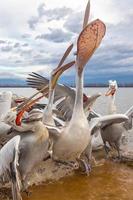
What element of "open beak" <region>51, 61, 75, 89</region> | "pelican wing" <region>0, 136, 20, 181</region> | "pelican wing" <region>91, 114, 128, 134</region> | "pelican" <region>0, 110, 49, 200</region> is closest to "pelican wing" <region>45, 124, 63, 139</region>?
"pelican" <region>0, 110, 49, 200</region>

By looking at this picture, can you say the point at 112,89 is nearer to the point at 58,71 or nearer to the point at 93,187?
the point at 58,71

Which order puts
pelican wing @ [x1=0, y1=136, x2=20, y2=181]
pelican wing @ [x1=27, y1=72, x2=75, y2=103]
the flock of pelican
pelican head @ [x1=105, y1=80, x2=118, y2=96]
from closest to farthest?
pelican wing @ [x1=0, y1=136, x2=20, y2=181] → the flock of pelican → pelican wing @ [x1=27, y1=72, x2=75, y2=103] → pelican head @ [x1=105, y1=80, x2=118, y2=96]

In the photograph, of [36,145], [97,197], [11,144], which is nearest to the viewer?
[11,144]

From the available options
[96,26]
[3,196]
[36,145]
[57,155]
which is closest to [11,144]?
[36,145]

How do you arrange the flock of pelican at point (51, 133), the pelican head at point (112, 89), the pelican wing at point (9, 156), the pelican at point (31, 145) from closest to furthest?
the pelican wing at point (9, 156) → the flock of pelican at point (51, 133) → the pelican at point (31, 145) → the pelican head at point (112, 89)

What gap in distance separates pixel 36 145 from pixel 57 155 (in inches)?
33.6

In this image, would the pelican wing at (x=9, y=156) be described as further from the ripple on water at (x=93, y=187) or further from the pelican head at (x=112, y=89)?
the pelican head at (x=112, y=89)

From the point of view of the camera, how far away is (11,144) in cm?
518

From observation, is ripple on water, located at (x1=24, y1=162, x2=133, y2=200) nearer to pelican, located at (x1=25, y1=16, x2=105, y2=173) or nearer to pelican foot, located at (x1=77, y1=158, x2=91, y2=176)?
pelican foot, located at (x1=77, y1=158, x2=91, y2=176)

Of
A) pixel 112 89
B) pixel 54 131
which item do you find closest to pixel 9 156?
pixel 54 131

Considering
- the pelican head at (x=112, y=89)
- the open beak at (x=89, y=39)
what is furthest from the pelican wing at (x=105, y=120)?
the pelican head at (x=112, y=89)

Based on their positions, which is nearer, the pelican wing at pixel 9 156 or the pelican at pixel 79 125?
the pelican wing at pixel 9 156

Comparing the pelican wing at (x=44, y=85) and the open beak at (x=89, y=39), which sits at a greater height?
the open beak at (x=89, y=39)

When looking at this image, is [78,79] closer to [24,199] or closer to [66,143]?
[66,143]
